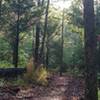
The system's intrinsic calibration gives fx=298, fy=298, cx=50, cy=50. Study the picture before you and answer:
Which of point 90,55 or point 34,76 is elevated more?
point 90,55

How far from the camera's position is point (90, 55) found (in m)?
9.05

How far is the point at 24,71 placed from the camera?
818 inches

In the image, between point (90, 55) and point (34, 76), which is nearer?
point (90, 55)

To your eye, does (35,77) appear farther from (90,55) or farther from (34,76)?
(90,55)

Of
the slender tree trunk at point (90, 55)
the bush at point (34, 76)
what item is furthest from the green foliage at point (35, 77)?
the slender tree trunk at point (90, 55)

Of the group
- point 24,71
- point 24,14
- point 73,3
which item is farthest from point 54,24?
point 24,71

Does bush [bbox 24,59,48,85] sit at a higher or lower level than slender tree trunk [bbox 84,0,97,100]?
lower

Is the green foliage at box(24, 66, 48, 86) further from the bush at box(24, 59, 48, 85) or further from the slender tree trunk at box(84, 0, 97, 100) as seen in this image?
the slender tree trunk at box(84, 0, 97, 100)

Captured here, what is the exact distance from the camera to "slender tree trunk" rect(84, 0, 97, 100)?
9047 mm

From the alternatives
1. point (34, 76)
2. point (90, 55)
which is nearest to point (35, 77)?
point (34, 76)

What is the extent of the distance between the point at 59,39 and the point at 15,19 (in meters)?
25.5

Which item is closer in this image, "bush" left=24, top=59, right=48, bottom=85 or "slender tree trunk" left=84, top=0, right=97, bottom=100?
"slender tree trunk" left=84, top=0, right=97, bottom=100

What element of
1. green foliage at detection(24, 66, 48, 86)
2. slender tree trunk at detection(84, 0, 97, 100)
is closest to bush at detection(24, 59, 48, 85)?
→ green foliage at detection(24, 66, 48, 86)

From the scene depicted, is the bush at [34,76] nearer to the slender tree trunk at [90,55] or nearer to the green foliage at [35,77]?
the green foliage at [35,77]
